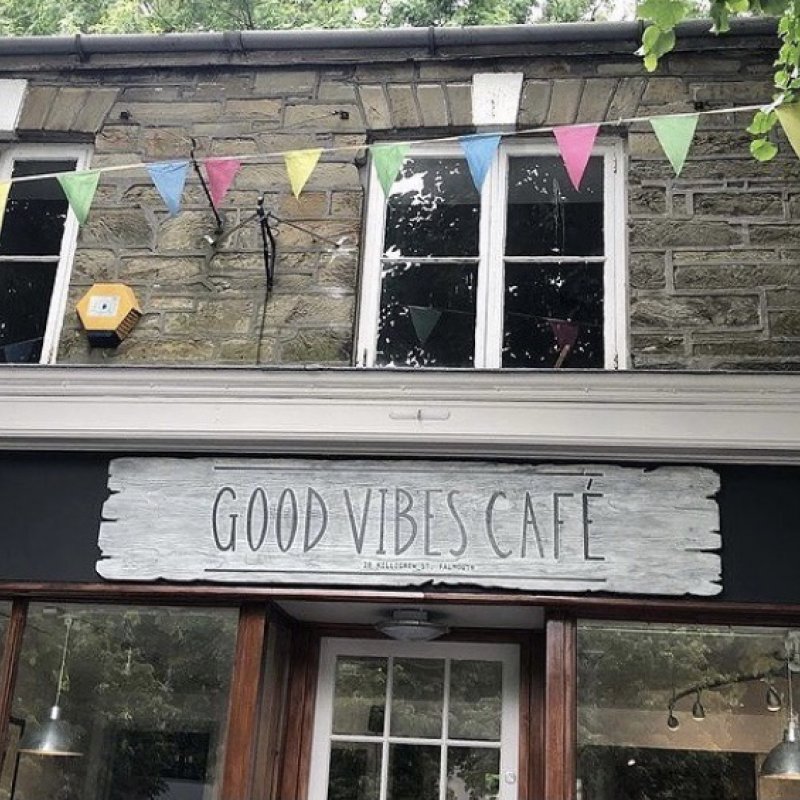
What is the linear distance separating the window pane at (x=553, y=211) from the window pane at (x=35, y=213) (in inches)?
98.5

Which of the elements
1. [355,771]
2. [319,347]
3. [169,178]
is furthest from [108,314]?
[355,771]

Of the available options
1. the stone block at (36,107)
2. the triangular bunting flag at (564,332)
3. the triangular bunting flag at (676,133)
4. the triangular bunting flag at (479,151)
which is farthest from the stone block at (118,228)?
the triangular bunting flag at (676,133)

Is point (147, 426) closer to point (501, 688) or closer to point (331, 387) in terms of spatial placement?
point (331, 387)

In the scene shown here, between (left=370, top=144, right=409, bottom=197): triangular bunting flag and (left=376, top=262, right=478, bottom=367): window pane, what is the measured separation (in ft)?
2.81

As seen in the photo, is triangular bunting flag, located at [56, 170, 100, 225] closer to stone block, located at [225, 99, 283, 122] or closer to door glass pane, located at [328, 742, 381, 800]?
stone block, located at [225, 99, 283, 122]

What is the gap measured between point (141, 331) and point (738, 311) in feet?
10.0

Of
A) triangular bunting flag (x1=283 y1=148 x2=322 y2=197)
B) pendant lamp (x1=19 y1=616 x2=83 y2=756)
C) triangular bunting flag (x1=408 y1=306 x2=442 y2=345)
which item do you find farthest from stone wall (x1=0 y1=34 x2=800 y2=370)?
pendant lamp (x1=19 y1=616 x2=83 y2=756)

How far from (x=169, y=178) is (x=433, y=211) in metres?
1.47

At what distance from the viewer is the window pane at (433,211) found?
5875mm

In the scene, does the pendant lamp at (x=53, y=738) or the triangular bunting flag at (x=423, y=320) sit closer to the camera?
the pendant lamp at (x=53, y=738)

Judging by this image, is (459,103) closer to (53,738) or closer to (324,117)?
(324,117)

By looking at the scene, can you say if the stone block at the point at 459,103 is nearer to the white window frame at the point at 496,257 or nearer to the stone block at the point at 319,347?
the white window frame at the point at 496,257

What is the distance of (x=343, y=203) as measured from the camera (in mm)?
5852

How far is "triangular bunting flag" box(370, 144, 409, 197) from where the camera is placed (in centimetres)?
501
